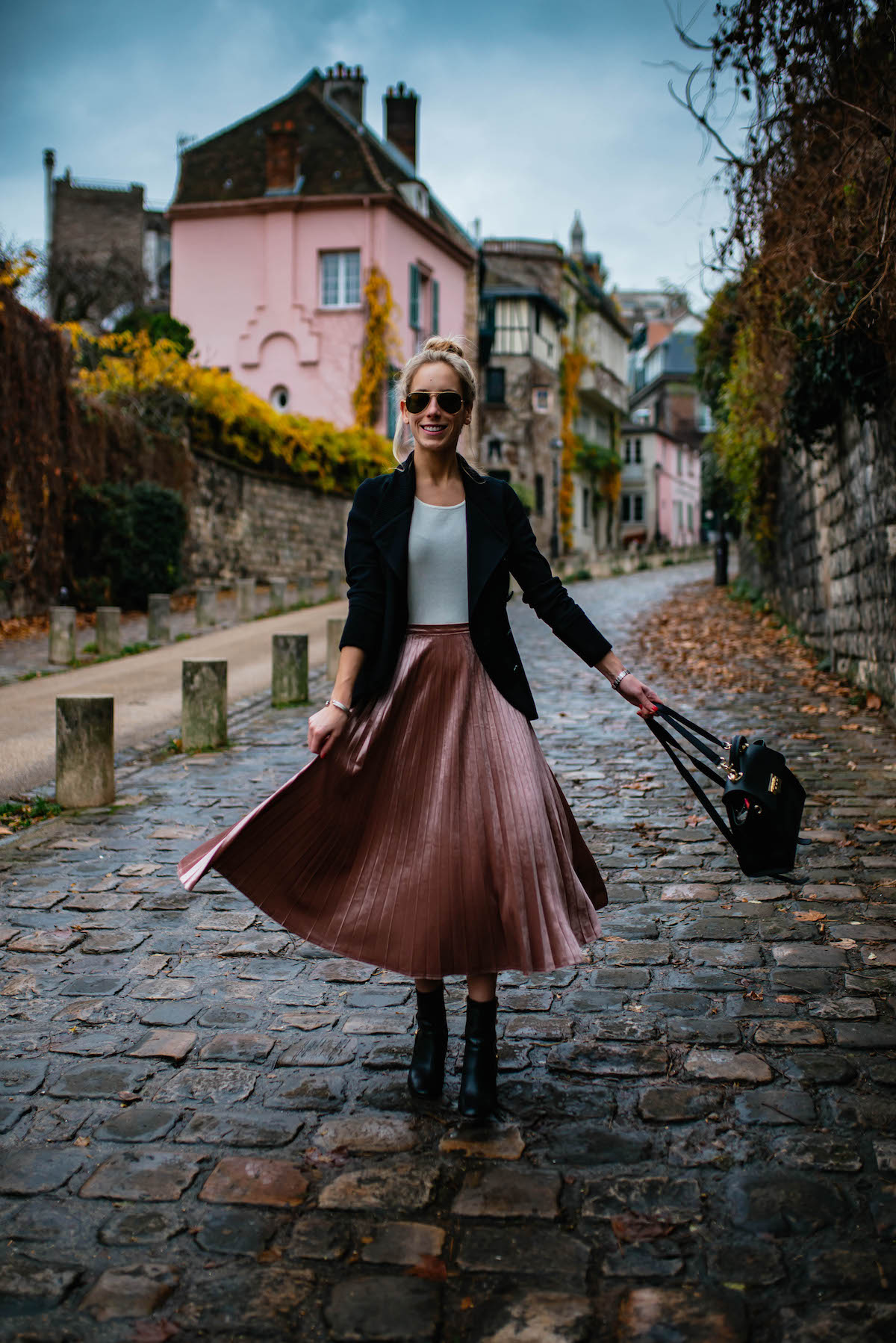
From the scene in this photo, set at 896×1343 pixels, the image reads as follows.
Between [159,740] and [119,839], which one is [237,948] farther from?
[159,740]

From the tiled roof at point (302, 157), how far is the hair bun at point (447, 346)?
99.3 ft

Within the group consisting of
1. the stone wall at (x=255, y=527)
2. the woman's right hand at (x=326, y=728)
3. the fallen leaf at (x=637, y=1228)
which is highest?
the stone wall at (x=255, y=527)

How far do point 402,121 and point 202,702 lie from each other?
113 feet

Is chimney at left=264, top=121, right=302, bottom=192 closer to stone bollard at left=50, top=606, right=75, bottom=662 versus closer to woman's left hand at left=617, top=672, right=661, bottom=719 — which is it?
stone bollard at left=50, top=606, right=75, bottom=662

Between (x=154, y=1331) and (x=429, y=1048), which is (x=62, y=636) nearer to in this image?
(x=429, y=1048)

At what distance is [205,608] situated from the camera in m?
17.8

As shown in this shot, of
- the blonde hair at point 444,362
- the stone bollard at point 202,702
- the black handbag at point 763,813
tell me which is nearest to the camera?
the black handbag at point 763,813

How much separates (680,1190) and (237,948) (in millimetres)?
2218

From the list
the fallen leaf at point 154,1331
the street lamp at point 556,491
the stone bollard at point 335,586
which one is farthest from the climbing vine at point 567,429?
the fallen leaf at point 154,1331

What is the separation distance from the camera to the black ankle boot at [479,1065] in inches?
117

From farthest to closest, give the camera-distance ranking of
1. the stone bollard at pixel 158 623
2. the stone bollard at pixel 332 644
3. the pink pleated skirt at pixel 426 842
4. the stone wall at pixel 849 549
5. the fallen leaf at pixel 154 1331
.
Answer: the stone bollard at pixel 158 623, the stone bollard at pixel 332 644, the stone wall at pixel 849 549, the pink pleated skirt at pixel 426 842, the fallen leaf at pixel 154 1331

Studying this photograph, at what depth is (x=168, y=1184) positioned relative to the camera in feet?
8.67

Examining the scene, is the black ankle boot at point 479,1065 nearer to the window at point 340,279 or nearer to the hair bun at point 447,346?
the hair bun at point 447,346

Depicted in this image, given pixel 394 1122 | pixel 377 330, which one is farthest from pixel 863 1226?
pixel 377 330
